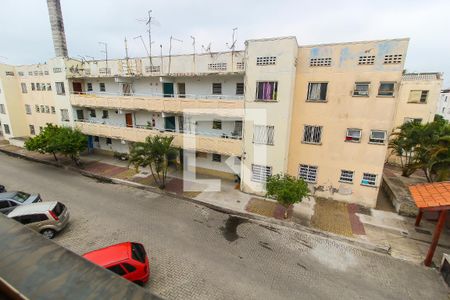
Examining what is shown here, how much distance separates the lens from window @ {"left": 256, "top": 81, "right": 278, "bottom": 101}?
15570 mm

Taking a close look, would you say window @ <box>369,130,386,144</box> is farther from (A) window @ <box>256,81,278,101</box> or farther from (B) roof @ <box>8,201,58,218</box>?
(B) roof @ <box>8,201,58,218</box>

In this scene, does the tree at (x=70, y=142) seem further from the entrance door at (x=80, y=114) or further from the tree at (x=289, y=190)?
the tree at (x=289, y=190)

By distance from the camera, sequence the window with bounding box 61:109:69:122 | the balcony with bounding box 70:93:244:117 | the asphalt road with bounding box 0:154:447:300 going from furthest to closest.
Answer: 1. the window with bounding box 61:109:69:122
2. the balcony with bounding box 70:93:244:117
3. the asphalt road with bounding box 0:154:447:300

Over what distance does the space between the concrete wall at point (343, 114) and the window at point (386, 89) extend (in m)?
0.23

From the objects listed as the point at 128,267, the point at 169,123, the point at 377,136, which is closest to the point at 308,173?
the point at 377,136

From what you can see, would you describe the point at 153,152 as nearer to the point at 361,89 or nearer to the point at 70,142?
the point at 70,142

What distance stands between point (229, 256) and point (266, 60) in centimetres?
1239

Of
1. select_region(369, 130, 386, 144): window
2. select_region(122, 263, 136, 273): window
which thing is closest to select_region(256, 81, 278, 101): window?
select_region(369, 130, 386, 144): window

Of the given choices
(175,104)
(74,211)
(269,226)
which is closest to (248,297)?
(269,226)

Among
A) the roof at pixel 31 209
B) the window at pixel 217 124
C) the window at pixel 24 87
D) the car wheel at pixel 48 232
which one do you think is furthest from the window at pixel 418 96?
the window at pixel 24 87

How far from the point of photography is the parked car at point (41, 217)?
11.8 meters

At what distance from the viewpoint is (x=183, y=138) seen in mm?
18984

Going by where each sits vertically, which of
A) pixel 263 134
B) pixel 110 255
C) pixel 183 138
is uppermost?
pixel 263 134

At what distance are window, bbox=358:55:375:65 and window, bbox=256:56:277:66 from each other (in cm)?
540
